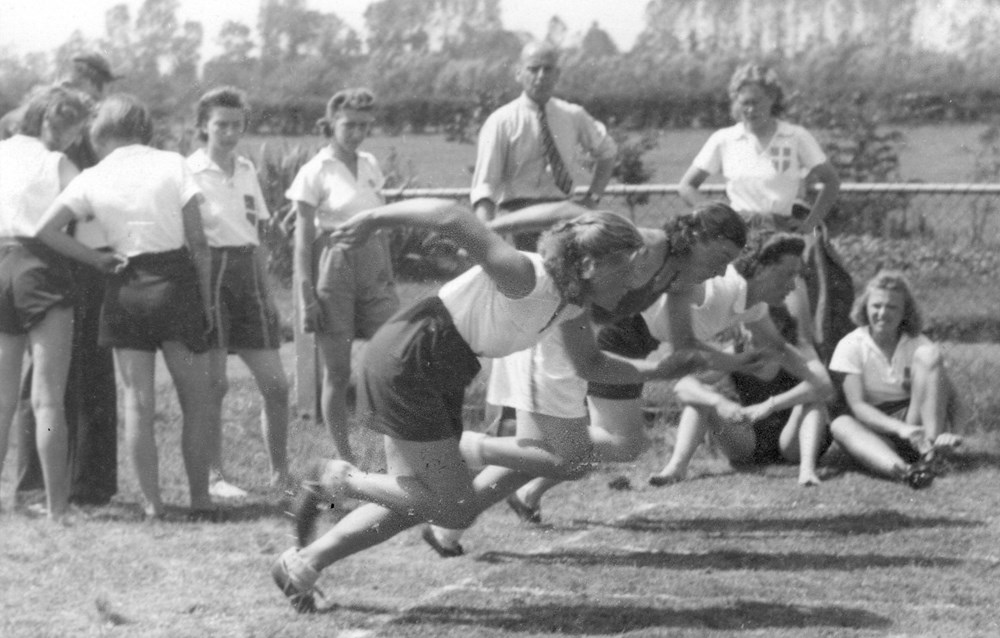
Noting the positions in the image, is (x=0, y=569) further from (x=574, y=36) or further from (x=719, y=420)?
(x=574, y=36)

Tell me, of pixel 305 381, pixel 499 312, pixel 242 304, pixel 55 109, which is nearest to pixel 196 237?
pixel 242 304

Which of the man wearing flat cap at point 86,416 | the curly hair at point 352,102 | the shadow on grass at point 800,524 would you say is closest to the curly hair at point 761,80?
the curly hair at point 352,102

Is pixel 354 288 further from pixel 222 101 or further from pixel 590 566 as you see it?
pixel 590 566

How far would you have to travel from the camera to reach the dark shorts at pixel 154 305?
21.6 feet

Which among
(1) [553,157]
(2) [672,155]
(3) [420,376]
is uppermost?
(1) [553,157]

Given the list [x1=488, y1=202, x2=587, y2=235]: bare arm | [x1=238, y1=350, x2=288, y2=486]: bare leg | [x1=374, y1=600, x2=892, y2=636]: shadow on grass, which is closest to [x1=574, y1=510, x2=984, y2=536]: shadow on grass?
[x1=374, y1=600, x2=892, y2=636]: shadow on grass

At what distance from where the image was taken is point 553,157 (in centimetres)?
778

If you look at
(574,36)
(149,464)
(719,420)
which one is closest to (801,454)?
(719,420)

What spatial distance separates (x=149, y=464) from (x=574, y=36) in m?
7.46

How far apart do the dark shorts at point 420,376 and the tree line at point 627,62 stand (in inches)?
260

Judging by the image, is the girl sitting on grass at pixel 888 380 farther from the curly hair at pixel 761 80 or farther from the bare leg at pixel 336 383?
the bare leg at pixel 336 383

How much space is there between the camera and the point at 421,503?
5.04 metres

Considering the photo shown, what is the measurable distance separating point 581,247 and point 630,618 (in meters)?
1.25

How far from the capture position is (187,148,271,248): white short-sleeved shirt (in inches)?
281
